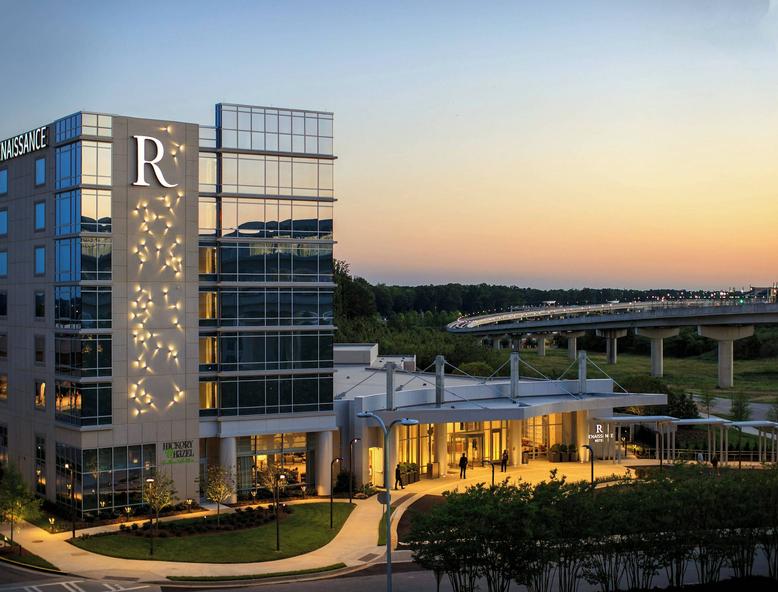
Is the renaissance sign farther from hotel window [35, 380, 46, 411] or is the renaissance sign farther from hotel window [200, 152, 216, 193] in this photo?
hotel window [200, 152, 216, 193]

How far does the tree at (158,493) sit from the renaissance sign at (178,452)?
2.41 metres

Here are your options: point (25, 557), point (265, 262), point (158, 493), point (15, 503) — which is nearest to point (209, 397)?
point (265, 262)

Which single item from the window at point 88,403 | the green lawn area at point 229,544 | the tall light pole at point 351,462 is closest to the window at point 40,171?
the window at point 88,403

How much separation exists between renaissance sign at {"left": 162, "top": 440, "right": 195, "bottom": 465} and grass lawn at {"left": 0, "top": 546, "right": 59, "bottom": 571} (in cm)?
1089

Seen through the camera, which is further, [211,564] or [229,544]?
[229,544]

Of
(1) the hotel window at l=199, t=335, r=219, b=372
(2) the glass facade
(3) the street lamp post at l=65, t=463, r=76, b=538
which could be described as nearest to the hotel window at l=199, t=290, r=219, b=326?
(2) the glass facade

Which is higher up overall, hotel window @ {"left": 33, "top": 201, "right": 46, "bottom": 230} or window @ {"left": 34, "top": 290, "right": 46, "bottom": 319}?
hotel window @ {"left": 33, "top": 201, "right": 46, "bottom": 230}

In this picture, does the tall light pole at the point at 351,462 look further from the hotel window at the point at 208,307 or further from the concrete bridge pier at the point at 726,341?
the concrete bridge pier at the point at 726,341

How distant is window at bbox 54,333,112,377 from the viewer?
57406mm

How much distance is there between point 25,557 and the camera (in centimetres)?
4822

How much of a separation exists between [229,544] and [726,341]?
106530 mm

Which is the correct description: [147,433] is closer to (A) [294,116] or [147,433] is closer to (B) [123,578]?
(B) [123,578]

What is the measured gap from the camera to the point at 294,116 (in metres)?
63.1

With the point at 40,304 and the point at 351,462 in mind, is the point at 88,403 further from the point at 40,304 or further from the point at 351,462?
the point at 351,462
